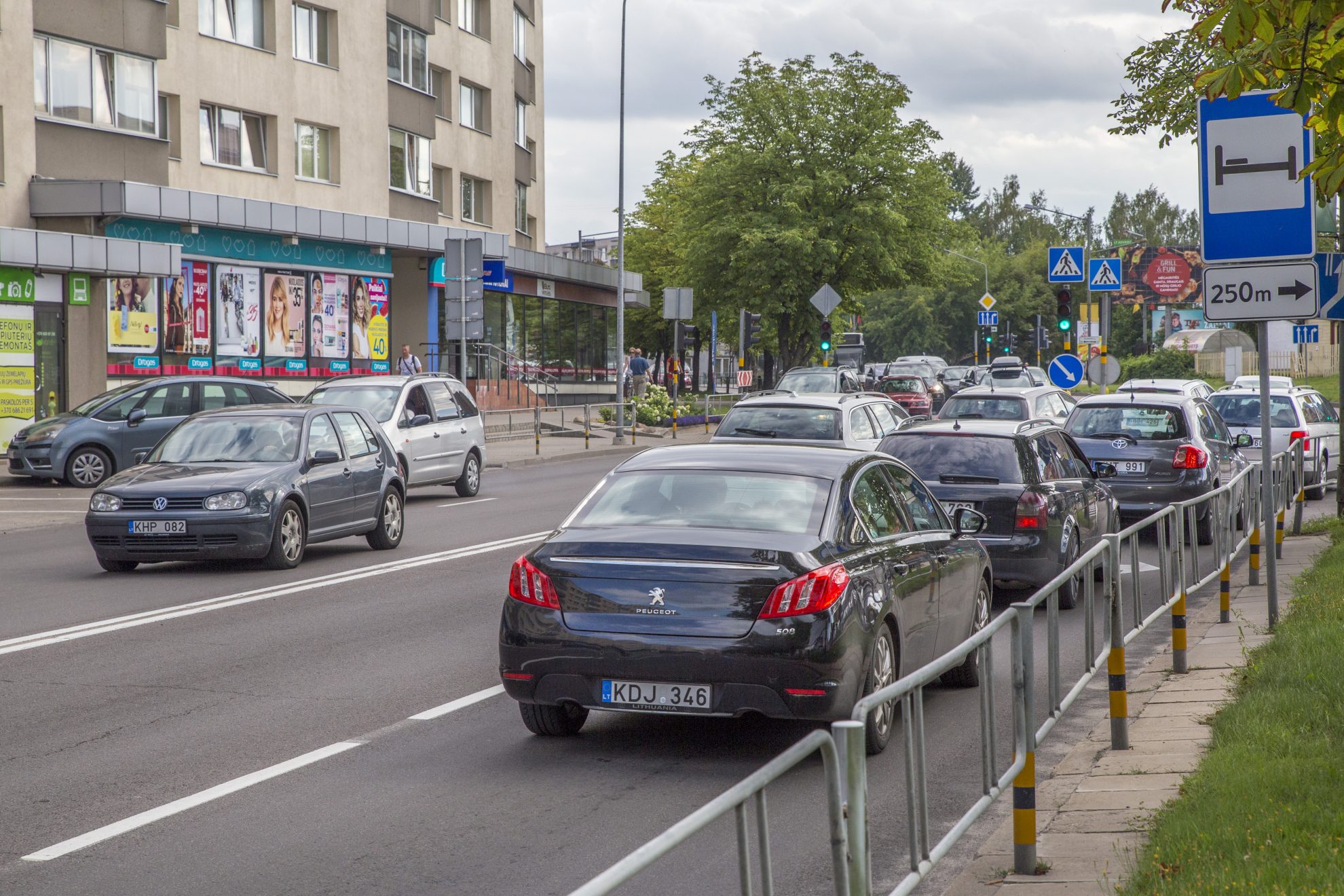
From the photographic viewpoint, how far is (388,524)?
16422 mm

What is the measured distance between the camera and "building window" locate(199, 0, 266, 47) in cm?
3450

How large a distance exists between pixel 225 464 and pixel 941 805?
10897 mm

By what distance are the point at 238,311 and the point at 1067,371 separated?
17.8 m

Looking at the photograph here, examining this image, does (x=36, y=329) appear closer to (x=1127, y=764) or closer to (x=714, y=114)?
(x=1127, y=764)

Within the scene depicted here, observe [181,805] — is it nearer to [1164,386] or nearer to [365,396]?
[365,396]

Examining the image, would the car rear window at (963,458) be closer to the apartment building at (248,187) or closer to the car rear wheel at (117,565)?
the car rear wheel at (117,565)

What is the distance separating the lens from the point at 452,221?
4644 centimetres

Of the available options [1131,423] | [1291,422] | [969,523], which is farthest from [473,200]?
[969,523]

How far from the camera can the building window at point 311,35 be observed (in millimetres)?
37469

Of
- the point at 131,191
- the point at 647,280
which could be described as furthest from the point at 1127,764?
the point at 647,280

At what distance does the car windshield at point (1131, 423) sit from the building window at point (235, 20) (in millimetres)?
24045

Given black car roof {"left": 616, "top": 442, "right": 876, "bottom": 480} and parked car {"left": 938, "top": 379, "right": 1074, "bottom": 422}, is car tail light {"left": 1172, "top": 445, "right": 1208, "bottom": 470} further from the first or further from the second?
black car roof {"left": 616, "top": 442, "right": 876, "bottom": 480}

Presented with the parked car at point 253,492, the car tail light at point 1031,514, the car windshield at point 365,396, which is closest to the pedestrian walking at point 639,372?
the car windshield at point 365,396

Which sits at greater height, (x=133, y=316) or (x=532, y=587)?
(x=133, y=316)
